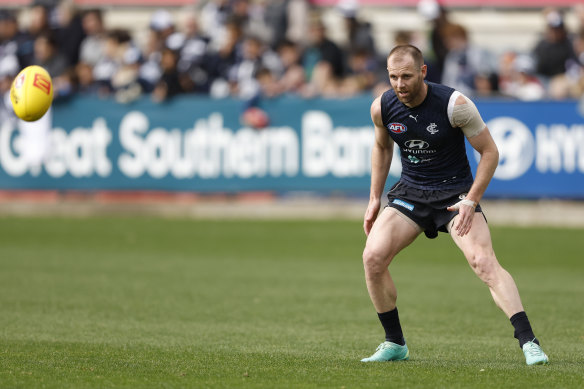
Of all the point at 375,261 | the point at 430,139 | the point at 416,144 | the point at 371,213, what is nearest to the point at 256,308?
the point at 371,213

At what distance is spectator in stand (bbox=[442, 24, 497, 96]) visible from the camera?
19797 mm

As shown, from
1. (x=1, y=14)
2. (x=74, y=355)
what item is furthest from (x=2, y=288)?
(x=1, y=14)

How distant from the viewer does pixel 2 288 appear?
40.5 ft

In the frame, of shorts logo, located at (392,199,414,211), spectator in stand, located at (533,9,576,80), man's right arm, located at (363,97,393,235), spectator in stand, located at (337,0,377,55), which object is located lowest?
shorts logo, located at (392,199,414,211)

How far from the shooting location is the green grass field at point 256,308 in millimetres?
7336

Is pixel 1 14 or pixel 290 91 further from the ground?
pixel 1 14

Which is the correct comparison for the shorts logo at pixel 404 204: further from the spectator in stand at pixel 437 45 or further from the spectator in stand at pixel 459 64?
the spectator in stand at pixel 437 45

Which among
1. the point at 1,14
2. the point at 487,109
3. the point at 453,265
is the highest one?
the point at 1,14

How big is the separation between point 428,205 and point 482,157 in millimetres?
571

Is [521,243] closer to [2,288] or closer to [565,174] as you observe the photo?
[565,174]

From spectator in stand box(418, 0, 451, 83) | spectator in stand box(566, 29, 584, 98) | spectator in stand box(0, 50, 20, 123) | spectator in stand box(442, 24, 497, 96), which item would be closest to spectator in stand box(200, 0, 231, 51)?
spectator in stand box(0, 50, 20, 123)

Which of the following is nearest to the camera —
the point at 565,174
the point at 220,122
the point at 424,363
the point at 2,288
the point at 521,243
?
the point at 424,363

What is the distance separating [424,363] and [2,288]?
643cm

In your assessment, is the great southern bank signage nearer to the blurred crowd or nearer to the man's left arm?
the blurred crowd
